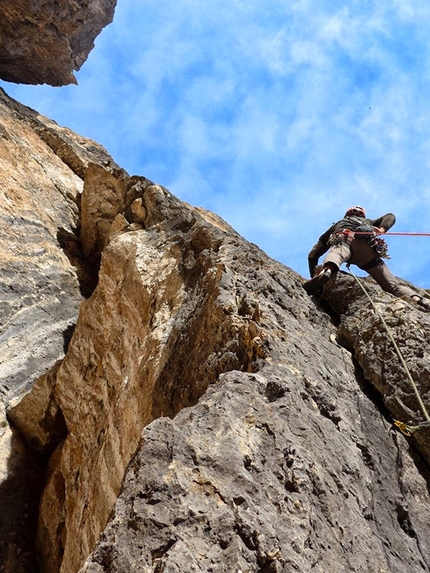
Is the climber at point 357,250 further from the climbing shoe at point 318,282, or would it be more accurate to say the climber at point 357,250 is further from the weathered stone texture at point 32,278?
the weathered stone texture at point 32,278

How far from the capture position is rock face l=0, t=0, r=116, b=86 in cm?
1736

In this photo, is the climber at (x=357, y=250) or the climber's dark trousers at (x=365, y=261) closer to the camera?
the climber at (x=357, y=250)

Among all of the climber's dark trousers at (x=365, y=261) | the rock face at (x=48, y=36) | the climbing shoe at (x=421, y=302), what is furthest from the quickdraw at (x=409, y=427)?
the rock face at (x=48, y=36)

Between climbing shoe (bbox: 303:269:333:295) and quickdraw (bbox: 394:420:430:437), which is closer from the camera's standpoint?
quickdraw (bbox: 394:420:430:437)

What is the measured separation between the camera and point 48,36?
18.1m

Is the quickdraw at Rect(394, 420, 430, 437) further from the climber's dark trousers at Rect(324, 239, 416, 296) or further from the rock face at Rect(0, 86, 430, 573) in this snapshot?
the climber's dark trousers at Rect(324, 239, 416, 296)

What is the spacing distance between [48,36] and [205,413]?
57.3ft

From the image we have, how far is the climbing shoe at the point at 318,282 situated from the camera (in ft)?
22.4

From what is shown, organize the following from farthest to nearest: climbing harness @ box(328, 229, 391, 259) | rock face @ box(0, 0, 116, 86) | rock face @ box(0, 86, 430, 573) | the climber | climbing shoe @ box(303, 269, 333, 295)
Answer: rock face @ box(0, 0, 116, 86) < climbing harness @ box(328, 229, 391, 259) < the climber < climbing shoe @ box(303, 269, 333, 295) < rock face @ box(0, 86, 430, 573)

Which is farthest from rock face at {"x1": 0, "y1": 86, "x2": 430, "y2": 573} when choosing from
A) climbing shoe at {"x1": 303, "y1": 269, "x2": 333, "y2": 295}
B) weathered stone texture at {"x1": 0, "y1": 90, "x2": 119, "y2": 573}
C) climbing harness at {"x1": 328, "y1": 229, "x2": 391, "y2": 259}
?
climbing harness at {"x1": 328, "y1": 229, "x2": 391, "y2": 259}

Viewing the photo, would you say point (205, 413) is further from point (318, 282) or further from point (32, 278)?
point (32, 278)

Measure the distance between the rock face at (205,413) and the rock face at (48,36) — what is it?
1032 centimetres

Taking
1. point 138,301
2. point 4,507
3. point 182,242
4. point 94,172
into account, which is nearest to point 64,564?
point 4,507

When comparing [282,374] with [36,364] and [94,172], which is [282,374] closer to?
[36,364]
